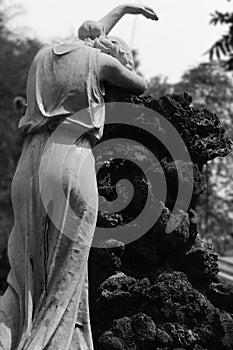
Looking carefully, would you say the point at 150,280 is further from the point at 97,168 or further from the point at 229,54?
the point at 229,54

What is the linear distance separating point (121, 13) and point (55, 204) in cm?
165

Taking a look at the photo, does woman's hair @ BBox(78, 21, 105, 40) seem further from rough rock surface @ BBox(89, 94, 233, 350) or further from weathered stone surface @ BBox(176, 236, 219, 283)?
weathered stone surface @ BBox(176, 236, 219, 283)

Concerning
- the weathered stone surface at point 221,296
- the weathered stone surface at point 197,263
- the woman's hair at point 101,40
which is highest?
the woman's hair at point 101,40

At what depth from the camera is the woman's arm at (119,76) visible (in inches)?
217

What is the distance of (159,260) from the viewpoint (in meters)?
5.95

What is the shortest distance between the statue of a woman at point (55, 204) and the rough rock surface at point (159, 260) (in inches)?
18.2

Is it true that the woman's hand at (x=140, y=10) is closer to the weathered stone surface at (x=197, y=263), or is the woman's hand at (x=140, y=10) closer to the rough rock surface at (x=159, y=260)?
the rough rock surface at (x=159, y=260)

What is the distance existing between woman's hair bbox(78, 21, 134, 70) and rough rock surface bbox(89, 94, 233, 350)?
0.29m

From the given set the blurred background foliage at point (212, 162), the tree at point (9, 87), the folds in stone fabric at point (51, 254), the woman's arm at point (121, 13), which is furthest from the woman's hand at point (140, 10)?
the tree at point (9, 87)

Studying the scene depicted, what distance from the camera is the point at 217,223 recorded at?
25078 millimetres

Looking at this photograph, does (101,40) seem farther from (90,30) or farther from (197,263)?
(197,263)

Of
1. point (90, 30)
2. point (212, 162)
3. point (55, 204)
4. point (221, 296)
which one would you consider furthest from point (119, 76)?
point (212, 162)

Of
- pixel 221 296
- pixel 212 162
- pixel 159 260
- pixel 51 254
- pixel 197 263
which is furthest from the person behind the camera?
pixel 212 162

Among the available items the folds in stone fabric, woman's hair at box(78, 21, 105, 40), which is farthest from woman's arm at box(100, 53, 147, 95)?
the folds in stone fabric
